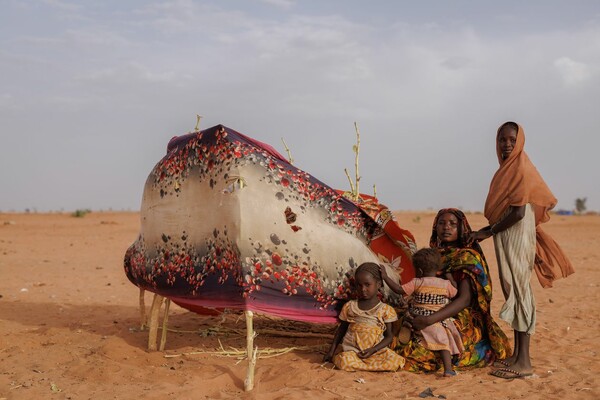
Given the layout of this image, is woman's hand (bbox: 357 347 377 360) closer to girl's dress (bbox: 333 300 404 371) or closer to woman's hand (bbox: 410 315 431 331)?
girl's dress (bbox: 333 300 404 371)

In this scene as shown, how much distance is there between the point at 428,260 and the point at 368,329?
798 mm

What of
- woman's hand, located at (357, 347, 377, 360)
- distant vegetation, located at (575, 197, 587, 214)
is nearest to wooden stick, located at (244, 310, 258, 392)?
woman's hand, located at (357, 347, 377, 360)

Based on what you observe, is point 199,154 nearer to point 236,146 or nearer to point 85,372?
point 236,146

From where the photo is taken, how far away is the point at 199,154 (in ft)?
18.6

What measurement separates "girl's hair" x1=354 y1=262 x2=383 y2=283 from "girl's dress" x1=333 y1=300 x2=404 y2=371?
9.9 inches

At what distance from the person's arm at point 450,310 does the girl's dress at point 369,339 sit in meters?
0.21

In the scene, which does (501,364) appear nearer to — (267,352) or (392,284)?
(392,284)

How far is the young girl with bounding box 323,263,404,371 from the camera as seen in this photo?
5523 millimetres

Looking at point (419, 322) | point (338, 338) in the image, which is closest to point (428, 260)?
point (419, 322)

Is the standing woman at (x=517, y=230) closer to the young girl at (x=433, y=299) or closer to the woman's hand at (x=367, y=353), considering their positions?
the young girl at (x=433, y=299)

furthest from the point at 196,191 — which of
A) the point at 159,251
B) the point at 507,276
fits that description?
the point at 507,276

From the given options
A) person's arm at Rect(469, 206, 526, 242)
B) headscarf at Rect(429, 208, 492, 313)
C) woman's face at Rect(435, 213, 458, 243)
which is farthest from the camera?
woman's face at Rect(435, 213, 458, 243)

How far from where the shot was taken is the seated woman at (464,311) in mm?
5555

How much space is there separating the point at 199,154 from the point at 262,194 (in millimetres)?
771
